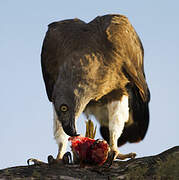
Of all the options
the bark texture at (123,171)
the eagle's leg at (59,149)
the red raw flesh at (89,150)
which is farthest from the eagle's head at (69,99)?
the bark texture at (123,171)

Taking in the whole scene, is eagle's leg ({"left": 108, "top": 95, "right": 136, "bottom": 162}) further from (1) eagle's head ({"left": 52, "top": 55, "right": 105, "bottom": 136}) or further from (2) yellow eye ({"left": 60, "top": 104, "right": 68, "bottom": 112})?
(2) yellow eye ({"left": 60, "top": 104, "right": 68, "bottom": 112})

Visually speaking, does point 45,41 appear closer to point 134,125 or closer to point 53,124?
point 53,124

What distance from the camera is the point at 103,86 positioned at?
732cm

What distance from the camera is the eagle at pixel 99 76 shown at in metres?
6.76

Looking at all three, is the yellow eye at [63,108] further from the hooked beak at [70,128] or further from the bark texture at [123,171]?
the bark texture at [123,171]

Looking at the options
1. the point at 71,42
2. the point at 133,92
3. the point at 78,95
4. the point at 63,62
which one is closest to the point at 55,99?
the point at 78,95

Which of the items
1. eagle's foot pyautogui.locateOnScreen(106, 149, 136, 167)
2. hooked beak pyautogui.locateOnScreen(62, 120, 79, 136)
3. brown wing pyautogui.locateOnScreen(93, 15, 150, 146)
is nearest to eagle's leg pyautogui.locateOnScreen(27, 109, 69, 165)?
hooked beak pyautogui.locateOnScreen(62, 120, 79, 136)

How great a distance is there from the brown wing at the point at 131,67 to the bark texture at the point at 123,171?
2.53 metres

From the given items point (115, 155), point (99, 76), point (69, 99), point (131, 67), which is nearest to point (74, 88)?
point (69, 99)

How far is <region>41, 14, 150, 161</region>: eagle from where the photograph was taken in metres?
6.76

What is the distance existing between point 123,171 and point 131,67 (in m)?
2.87

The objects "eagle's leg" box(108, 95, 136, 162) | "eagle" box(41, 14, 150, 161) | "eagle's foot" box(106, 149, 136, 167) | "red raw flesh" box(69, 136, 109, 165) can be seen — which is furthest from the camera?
"eagle's leg" box(108, 95, 136, 162)

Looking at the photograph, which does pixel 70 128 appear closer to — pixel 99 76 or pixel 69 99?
pixel 69 99

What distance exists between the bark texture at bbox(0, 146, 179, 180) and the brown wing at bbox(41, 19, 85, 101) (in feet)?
8.66
